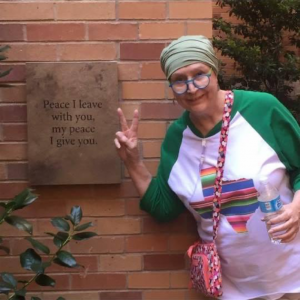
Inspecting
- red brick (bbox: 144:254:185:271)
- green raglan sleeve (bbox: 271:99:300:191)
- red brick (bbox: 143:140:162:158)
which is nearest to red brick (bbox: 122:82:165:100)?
red brick (bbox: 143:140:162:158)

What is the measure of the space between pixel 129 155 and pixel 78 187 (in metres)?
0.38

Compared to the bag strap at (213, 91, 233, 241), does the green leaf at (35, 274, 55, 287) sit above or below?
below

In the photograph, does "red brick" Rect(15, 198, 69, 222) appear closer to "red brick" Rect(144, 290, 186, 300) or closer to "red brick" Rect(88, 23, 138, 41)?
"red brick" Rect(144, 290, 186, 300)

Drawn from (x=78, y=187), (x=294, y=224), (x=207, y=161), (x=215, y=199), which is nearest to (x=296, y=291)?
(x=294, y=224)

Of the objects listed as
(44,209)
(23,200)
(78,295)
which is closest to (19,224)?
(23,200)

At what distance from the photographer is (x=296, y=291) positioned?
2.27m

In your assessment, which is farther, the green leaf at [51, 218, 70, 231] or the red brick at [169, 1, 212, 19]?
the red brick at [169, 1, 212, 19]

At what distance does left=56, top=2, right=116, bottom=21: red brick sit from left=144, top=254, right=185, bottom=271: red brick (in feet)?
3.99

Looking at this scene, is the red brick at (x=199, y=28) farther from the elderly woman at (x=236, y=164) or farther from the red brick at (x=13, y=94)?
the red brick at (x=13, y=94)

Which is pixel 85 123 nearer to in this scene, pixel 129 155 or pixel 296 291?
pixel 129 155

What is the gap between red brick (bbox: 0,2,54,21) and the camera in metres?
2.45

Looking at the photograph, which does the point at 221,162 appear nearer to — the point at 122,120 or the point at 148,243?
the point at 122,120

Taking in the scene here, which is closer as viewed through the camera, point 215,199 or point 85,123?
point 215,199

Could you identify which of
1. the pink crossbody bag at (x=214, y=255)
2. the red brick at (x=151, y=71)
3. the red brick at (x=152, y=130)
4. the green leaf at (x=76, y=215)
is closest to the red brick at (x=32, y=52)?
the red brick at (x=151, y=71)
